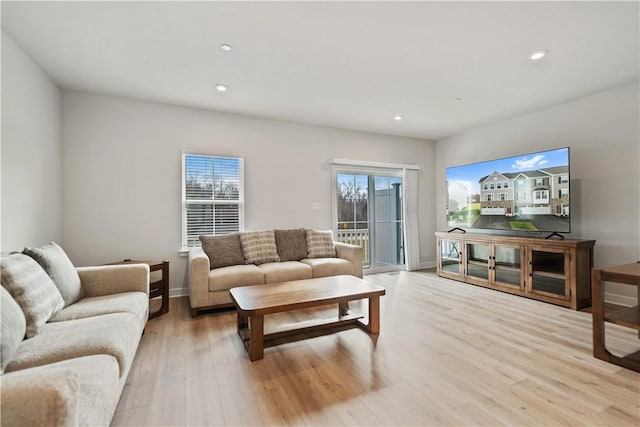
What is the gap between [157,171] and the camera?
12.6 feet

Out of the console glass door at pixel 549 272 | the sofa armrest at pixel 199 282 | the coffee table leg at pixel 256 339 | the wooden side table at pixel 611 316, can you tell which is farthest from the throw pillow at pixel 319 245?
the wooden side table at pixel 611 316

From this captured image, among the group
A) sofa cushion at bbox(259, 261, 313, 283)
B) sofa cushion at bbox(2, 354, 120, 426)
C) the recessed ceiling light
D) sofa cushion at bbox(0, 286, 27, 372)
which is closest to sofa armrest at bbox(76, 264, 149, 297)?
sofa cushion at bbox(0, 286, 27, 372)

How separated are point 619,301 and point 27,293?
18.1ft

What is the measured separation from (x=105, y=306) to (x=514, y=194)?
4.75 metres

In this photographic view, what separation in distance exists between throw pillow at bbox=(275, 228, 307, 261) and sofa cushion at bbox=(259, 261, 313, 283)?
362mm

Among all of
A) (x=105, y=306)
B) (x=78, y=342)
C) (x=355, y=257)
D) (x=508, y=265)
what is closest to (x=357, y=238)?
(x=355, y=257)

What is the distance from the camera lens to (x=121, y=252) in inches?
144

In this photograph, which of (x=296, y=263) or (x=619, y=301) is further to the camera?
(x=296, y=263)

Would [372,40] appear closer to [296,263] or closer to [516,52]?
[516,52]

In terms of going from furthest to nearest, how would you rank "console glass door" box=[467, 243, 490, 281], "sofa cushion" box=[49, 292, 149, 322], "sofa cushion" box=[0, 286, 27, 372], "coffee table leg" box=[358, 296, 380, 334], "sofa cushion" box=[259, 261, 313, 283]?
1. "console glass door" box=[467, 243, 490, 281]
2. "sofa cushion" box=[259, 261, 313, 283]
3. "coffee table leg" box=[358, 296, 380, 334]
4. "sofa cushion" box=[49, 292, 149, 322]
5. "sofa cushion" box=[0, 286, 27, 372]

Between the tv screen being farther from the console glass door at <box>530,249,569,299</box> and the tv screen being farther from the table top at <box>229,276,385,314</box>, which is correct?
the table top at <box>229,276,385,314</box>

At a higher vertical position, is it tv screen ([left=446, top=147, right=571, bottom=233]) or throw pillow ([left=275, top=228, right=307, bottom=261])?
tv screen ([left=446, top=147, right=571, bottom=233])

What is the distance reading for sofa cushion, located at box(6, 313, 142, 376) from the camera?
1.38 meters

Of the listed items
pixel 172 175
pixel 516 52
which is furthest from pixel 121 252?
pixel 516 52
